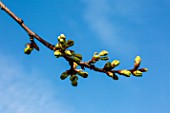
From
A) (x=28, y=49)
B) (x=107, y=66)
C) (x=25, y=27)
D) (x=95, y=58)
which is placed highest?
(x=25, y=27)

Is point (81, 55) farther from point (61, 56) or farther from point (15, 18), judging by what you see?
point (15, 18)


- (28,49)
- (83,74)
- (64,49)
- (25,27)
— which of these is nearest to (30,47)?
(28,49)

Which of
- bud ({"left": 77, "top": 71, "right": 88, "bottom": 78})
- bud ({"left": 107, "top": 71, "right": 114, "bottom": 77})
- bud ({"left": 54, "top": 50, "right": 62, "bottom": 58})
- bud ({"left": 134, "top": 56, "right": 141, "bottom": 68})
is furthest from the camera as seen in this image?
bud ({"left": 134, "top": 56, "right": 141, "bottom": 68})

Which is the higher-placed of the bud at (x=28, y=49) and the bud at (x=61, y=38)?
the bud at (x=28, y=49)

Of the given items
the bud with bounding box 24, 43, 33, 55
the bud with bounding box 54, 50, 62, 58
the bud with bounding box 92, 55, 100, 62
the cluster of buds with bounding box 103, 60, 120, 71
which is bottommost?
the bud with bounding box 54, 50, 62, 58

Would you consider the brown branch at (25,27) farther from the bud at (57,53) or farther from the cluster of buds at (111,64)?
the cluster of buds at (111,64)

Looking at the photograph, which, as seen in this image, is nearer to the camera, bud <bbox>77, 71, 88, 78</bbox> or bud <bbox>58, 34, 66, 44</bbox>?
bud <bbox>58, 34, 66, 44</bbox>

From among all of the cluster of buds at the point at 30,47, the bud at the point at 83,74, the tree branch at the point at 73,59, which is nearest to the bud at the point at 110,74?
the tree branch at the point at 73,59

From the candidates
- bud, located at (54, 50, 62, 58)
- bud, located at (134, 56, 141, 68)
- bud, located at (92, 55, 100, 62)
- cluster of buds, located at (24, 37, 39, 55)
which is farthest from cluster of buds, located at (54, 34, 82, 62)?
bud, located at (134, 56, 141, 68)

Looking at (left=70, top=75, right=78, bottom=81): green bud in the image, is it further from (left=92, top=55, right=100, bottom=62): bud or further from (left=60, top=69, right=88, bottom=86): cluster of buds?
(left=92, top=55, right=100, bottom=62): bud

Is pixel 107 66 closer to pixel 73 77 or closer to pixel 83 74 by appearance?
pixel 83 74

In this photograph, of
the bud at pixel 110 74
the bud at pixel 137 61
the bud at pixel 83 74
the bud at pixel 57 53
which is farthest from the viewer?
the bud at pixel 137 61
